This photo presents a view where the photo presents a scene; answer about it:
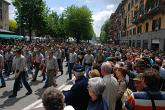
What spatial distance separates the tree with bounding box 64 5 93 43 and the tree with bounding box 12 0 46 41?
37.3m

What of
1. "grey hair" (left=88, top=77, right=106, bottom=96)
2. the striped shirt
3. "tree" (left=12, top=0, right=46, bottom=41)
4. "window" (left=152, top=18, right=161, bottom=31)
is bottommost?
the striped shirt

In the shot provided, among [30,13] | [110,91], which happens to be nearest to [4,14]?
[30,13]

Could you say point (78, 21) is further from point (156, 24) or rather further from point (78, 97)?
point (78, 97)

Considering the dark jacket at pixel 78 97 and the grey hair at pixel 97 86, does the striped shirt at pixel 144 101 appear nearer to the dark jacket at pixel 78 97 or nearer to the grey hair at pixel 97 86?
the grey hair at pixel 97 86

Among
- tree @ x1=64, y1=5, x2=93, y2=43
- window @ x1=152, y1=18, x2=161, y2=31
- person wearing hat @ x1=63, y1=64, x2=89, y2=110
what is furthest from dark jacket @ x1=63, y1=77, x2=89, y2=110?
tree @ x1=64, y1=5, x2=93, y2=43

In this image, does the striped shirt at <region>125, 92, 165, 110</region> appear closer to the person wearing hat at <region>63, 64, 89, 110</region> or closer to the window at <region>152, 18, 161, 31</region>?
the person wearing hat at <region>63, 64, 89, 110</region>

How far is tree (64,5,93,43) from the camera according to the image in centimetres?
9231

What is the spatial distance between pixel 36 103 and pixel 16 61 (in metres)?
2.08

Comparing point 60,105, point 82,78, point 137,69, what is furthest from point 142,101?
point 137,69

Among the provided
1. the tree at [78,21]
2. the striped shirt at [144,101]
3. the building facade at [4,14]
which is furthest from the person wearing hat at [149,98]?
A: the tree at [78,21]

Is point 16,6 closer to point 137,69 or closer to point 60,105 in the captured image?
point 137,69

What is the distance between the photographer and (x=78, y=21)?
93000 mm

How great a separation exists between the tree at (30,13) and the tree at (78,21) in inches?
1469

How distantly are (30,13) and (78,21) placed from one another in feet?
132
